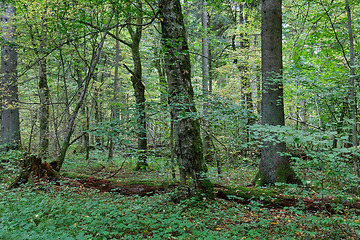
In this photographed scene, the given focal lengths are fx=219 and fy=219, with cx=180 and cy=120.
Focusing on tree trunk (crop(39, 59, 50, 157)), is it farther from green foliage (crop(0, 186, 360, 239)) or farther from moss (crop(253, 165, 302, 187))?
moss (crop(253, 165, 302, 187))

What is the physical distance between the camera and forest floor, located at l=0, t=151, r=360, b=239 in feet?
10.6

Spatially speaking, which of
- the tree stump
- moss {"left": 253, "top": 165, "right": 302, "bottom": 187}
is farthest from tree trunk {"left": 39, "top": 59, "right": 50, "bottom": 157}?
moss {"left": 253, "top": 165, "right": 302, "bottom": 187}

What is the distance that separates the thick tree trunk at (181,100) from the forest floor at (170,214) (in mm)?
355

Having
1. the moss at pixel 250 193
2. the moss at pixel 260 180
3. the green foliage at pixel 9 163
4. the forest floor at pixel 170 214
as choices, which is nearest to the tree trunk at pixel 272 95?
the moss at pixel 260 180

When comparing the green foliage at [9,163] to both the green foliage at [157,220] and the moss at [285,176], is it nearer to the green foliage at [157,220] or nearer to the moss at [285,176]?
the green foliage at [157,220]

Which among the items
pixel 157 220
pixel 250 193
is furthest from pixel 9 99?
pixel 250 193

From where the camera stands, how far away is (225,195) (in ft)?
16.5

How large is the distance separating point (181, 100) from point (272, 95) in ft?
9.09

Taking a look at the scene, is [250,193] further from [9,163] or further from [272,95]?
[9,163]

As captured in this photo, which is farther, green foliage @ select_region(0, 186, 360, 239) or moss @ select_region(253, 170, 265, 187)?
moss @ select_region(253, 170, 265, 187)

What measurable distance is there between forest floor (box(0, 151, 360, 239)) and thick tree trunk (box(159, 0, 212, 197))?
0.36 meters

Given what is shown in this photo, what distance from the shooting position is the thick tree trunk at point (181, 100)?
4531 mm

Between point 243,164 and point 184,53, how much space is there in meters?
6.86

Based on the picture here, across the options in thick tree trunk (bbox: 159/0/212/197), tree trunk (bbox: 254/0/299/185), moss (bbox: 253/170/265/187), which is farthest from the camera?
moss (bbox: 253/170/265/187)
